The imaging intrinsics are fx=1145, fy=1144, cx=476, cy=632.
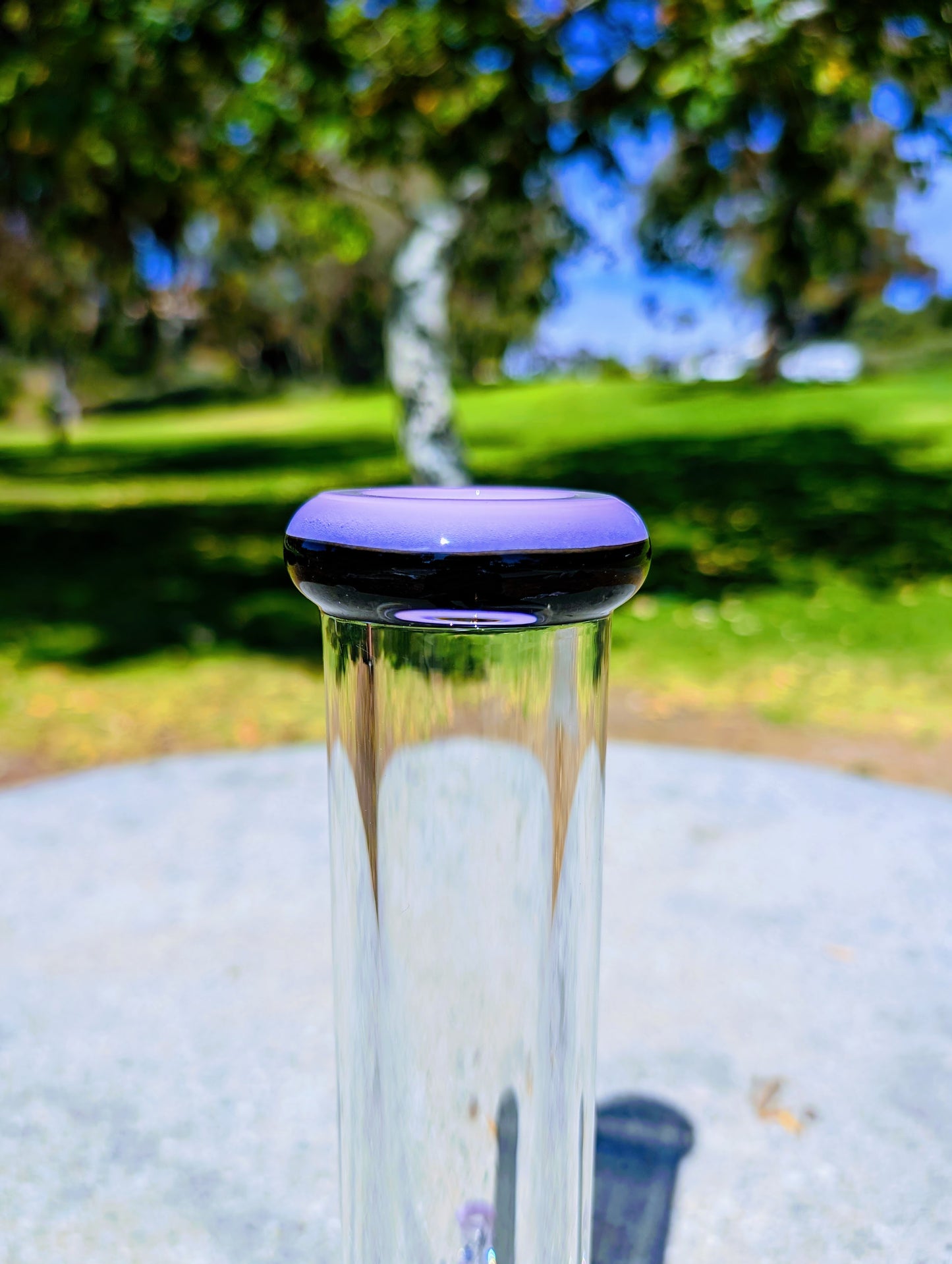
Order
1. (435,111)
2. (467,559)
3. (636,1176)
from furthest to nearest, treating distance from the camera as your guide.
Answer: (435,111), (636,1176), (467,559)

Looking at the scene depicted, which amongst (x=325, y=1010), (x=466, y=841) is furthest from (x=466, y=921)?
(x=325, y=1010)

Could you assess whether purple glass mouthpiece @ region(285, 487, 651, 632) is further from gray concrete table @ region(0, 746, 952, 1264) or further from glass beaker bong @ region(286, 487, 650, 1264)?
gray concrete table @ region(0, 746, 952, 1264)

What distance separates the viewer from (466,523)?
1033 millimetres

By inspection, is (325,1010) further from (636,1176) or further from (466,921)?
(466,921)

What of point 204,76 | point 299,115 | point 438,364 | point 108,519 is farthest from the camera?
point 108,519

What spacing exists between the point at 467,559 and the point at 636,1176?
4.33 feet

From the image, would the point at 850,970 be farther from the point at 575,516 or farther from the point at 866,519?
the point at 866,519

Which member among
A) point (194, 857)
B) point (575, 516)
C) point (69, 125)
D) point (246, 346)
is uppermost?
point (69, 125)

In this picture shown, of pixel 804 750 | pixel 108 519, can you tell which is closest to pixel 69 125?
pixel 804 750

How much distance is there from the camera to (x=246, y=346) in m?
43.6

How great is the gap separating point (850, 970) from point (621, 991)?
52 centimetres

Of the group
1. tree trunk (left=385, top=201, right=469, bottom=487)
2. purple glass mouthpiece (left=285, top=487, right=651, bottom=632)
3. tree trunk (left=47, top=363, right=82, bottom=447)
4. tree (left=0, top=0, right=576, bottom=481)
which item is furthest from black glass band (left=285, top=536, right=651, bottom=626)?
tree trunk (left=47, top=363, right=82, bottom=447)

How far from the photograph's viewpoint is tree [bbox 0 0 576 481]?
602cm

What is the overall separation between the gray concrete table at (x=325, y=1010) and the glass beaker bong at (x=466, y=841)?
57 centimetres
